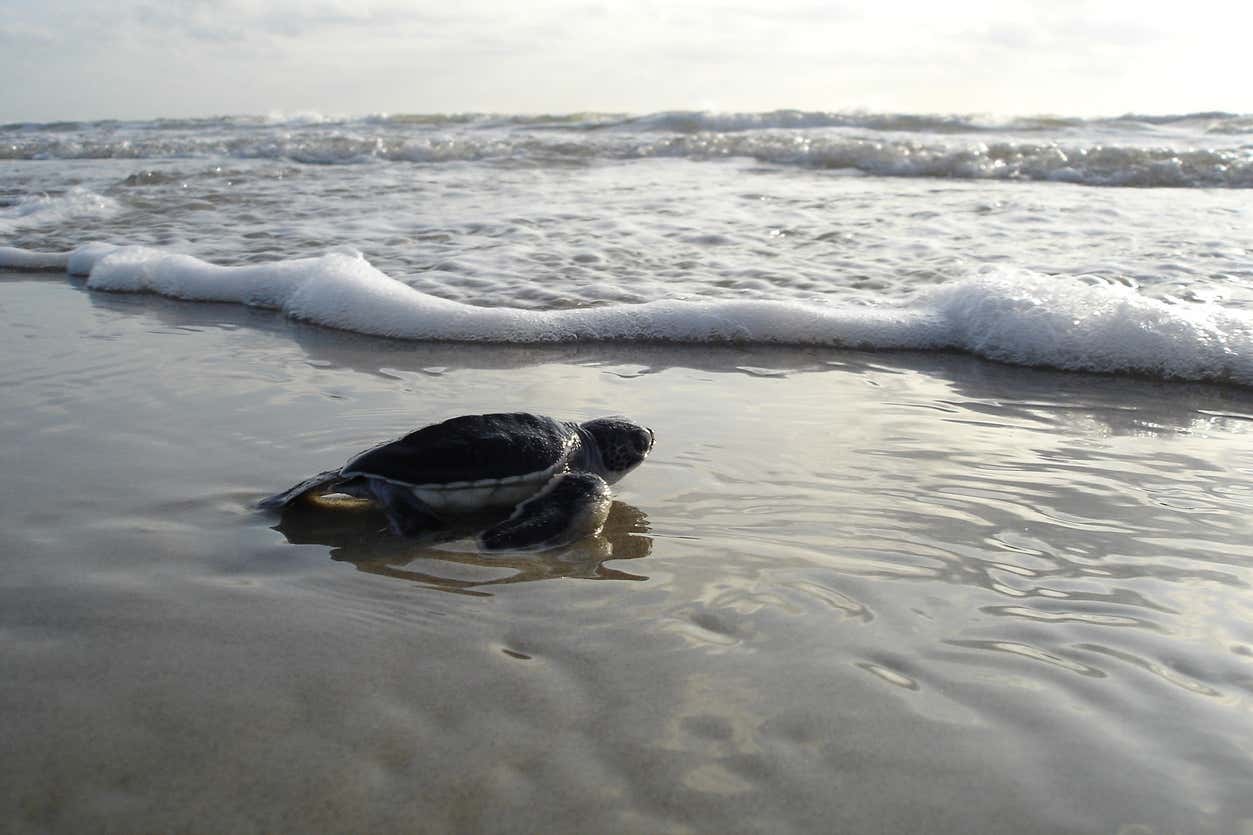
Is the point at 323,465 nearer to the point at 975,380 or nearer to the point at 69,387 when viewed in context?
the point at 69,387

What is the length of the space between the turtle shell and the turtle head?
0.14 meters

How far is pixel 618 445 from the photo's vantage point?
10.0 feet

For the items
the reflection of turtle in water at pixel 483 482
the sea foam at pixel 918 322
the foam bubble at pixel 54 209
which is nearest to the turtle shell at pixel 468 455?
the reflection of turtle in water at pixel 483 482

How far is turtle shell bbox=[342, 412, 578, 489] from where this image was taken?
2.75 meters

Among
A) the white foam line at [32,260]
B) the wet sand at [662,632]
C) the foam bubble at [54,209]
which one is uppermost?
the foam bubble at [54,209]

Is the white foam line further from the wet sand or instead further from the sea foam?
the wet sand

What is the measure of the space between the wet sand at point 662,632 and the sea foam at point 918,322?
0.79m

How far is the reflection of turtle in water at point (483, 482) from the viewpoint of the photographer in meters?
2.74

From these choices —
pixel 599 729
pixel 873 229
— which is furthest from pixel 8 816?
pixel 873 229

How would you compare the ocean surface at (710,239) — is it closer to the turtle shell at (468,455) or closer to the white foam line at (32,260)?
the white foam line at (32,260)

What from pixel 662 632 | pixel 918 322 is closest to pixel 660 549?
pixel 662 632

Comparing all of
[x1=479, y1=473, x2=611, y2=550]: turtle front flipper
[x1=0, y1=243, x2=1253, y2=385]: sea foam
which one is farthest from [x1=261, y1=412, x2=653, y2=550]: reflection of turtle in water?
[x1=0, y1=243, x2=1253, y2=385]: sea foam

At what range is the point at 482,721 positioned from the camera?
186 cm

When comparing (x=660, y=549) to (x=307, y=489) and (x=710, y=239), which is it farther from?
(x=710, y=239)
